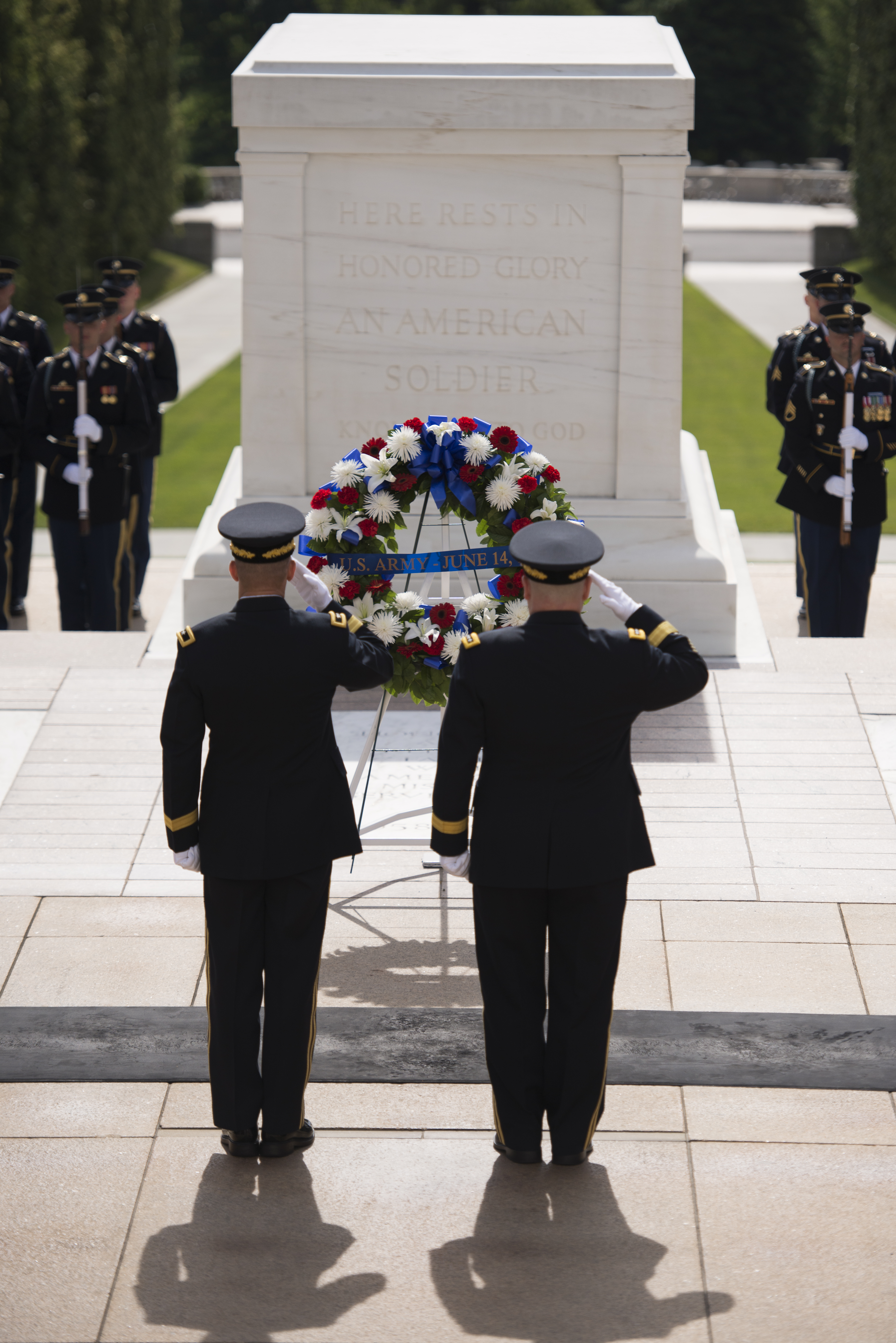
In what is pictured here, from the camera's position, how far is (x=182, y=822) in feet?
12.5

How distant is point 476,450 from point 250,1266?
8.49 feet

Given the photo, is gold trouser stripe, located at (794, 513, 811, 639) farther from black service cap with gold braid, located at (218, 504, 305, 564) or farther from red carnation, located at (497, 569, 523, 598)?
black service cap with gold braid, located at (218, 504, 305, 564)

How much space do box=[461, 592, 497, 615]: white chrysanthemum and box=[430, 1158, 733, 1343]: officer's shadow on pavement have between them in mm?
1845

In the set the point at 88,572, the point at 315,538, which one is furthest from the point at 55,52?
the point at 315,538

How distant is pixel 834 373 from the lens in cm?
778

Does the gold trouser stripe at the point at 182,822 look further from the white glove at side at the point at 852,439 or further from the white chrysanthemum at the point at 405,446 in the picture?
the white glove at side at the point at 852,439

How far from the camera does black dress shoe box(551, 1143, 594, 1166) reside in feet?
12.5

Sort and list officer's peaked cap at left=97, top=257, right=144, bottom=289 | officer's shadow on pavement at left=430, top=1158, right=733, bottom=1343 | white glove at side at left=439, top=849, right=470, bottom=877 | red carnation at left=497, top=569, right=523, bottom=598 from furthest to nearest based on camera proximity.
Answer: officer's peaked cap at left=97, top=257, right=144, bottom=289
red carnation at left=497, top=569, right=523, bottom=598
white glove at side at left=439, top=849, right=470, bottom=877
officer's shadow on pavement at left=430, top=1158, right=733, bottom=1343

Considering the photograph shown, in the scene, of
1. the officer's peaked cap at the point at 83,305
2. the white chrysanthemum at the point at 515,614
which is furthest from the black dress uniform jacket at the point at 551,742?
the officer's peaked cap at the point at 83,305

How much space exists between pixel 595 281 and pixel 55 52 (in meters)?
15.0

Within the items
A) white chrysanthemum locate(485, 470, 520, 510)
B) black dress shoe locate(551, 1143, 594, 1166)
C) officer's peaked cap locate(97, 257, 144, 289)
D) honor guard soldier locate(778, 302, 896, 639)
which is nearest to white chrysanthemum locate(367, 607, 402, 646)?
white chrysanthemum locate(485, 470, 520, 510)

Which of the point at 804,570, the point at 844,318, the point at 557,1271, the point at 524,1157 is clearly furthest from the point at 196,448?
the point at 557,1271

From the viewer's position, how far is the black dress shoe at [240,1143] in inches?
151

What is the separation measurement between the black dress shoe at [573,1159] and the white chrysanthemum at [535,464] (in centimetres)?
218
